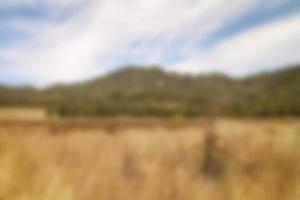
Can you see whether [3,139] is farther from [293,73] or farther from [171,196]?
[293,73]

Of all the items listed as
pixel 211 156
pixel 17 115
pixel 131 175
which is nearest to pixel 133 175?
pixel 131 175

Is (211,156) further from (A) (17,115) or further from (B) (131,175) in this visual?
(A) (17,115)

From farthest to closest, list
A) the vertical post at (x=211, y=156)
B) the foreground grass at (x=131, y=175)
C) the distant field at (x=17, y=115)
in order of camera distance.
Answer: the distant field at (x=17, y=115)
the vertical post at (x=211, y=156)
the foreground grass at (x=131, y=175)

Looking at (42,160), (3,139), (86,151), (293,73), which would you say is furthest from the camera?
(293,73)

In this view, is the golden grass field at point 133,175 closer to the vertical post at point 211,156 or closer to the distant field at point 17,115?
the vertical post at point 211,156

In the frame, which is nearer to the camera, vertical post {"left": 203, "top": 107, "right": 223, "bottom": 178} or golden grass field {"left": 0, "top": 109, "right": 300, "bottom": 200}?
golden grass field {"left": 0, "top": 109, "right": 300, "bottom": 200}

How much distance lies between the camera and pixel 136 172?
4594 millimetres

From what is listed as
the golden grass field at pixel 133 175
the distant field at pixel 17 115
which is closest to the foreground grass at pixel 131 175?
the golden grass field at pixel 133 175

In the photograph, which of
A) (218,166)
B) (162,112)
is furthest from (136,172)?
(162,112)

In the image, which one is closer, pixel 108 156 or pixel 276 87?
pixel 108 156

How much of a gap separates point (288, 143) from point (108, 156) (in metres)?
2.80

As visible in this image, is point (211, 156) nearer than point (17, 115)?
Yes

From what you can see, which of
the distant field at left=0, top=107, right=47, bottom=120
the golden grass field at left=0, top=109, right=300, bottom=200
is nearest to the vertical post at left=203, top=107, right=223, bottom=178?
the golden grass field at left=0, top=109, right=300, bottom=200

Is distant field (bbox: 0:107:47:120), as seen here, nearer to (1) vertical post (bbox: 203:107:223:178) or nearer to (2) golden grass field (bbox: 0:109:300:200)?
(1) vertical post (bbox: 203:107:223:178)
